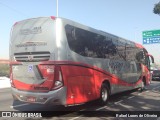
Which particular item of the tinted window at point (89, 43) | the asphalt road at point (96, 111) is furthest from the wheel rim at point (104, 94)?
the tinted window at point (89, 43)

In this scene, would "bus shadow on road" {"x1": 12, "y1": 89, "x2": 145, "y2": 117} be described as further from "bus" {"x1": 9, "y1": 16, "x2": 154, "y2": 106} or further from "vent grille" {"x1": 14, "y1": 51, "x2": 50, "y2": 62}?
"vent grille" {"x1": 14, "y1": 51, "x2": 50, "y2": 62}

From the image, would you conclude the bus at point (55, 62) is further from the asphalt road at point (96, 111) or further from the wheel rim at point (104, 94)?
the asphalt road at point (96, 111)

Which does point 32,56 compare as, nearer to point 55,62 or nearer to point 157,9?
point 55,62

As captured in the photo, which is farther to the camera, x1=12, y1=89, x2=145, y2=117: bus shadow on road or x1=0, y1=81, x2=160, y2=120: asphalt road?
x1=12, y1=89, x2=145, y2=117: bus shadow on road

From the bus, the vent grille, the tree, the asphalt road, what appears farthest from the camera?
the tree

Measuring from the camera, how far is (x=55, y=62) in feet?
31.3

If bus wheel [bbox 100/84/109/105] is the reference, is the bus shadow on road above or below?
below

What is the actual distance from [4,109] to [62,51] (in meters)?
3.57

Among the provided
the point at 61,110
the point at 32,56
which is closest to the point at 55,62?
the point at 32,56

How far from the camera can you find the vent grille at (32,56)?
9797 mm

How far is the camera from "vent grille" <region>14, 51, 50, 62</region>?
9.80 m

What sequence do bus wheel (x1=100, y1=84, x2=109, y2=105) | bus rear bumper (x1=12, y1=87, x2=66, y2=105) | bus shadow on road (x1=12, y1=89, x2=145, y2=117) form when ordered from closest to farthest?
bus rear bumper (x1=12, y1=87, x2=66, y2=105) → bus shadow on road (x1=12, y1=89, x2=145, y2=117) → bus wheel (x1=100, y1=84, x2=109, y2=105)

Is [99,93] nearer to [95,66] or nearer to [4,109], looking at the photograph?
[95,66]

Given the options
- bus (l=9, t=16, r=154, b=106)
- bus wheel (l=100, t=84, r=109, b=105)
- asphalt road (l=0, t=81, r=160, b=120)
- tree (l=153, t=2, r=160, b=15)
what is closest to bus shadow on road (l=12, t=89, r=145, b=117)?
asphalt road (l=0, t=81, r=160, b=120)
